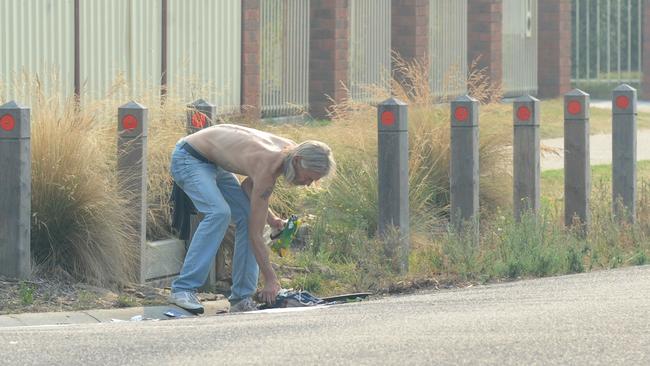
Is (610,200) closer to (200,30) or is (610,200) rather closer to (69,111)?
(69,111)

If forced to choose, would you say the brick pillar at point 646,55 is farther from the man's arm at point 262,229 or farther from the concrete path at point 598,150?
the man's arm at point 262,229

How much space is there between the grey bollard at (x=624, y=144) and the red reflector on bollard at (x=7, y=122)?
16.9ft

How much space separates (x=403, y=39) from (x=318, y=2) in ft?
8.86

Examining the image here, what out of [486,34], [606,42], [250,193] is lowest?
[250,193]

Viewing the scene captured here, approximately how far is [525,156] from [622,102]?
1.35 m

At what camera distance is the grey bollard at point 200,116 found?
995cm

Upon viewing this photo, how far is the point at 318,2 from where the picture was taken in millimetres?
21391

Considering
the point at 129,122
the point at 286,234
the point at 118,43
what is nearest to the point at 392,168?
the point at 286,234

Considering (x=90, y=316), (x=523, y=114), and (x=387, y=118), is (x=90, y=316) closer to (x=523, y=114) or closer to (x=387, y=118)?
(x=387, y=118)

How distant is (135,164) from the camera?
9.08m

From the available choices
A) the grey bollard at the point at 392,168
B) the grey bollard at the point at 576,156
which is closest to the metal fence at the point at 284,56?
the grey bollard at the point at 576,156

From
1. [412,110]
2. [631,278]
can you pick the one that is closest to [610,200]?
[412,110]

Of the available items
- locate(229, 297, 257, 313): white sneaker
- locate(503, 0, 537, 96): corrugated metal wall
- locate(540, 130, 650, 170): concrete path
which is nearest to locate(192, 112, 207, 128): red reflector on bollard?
locate(229, 297, 257, 313): white sneaker

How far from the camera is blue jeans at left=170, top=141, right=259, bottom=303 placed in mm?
8555
